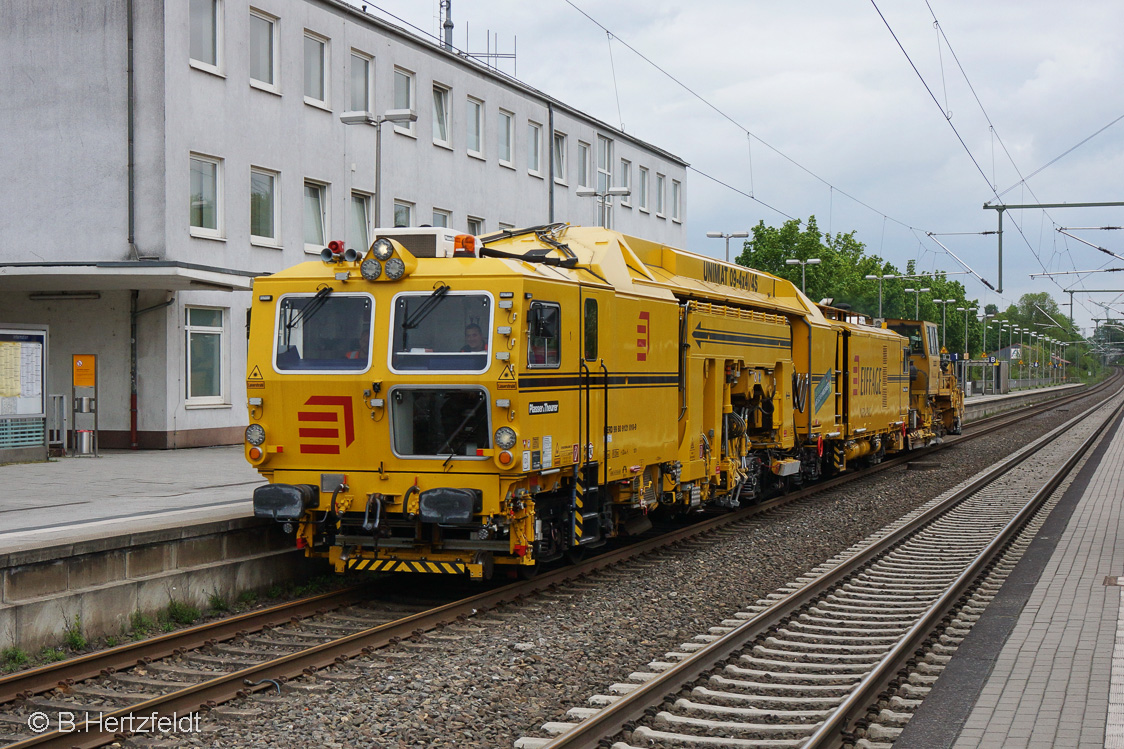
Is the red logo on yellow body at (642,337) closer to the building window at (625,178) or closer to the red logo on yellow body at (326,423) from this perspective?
the red logo on yellow body at (326,423)

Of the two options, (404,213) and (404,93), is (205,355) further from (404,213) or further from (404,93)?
(404,93)

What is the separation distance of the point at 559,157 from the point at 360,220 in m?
11.3

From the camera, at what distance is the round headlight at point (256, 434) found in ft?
33.0

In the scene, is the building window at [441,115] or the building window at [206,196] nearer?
the building window at [206,196]

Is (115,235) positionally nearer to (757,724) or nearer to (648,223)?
(757,724)

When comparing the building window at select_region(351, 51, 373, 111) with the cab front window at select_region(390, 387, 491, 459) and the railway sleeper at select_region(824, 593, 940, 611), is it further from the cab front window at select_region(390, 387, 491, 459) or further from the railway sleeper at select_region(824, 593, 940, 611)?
the railway sleeper at select_region(824, 593, 940, 611)

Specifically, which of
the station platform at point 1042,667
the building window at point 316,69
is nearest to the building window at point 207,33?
the building window at point 316,69

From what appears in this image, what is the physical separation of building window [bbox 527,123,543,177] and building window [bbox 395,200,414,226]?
22.5 feet

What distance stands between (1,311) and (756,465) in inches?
592

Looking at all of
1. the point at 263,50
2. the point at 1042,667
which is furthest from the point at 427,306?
the point at 263,50

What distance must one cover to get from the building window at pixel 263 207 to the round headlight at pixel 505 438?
16.1m

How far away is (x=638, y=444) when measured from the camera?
38.9ft

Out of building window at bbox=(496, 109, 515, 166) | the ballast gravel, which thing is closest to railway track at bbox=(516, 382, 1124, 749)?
the ballast gravel

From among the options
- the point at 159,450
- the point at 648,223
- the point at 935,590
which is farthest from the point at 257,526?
the point at 648,223
